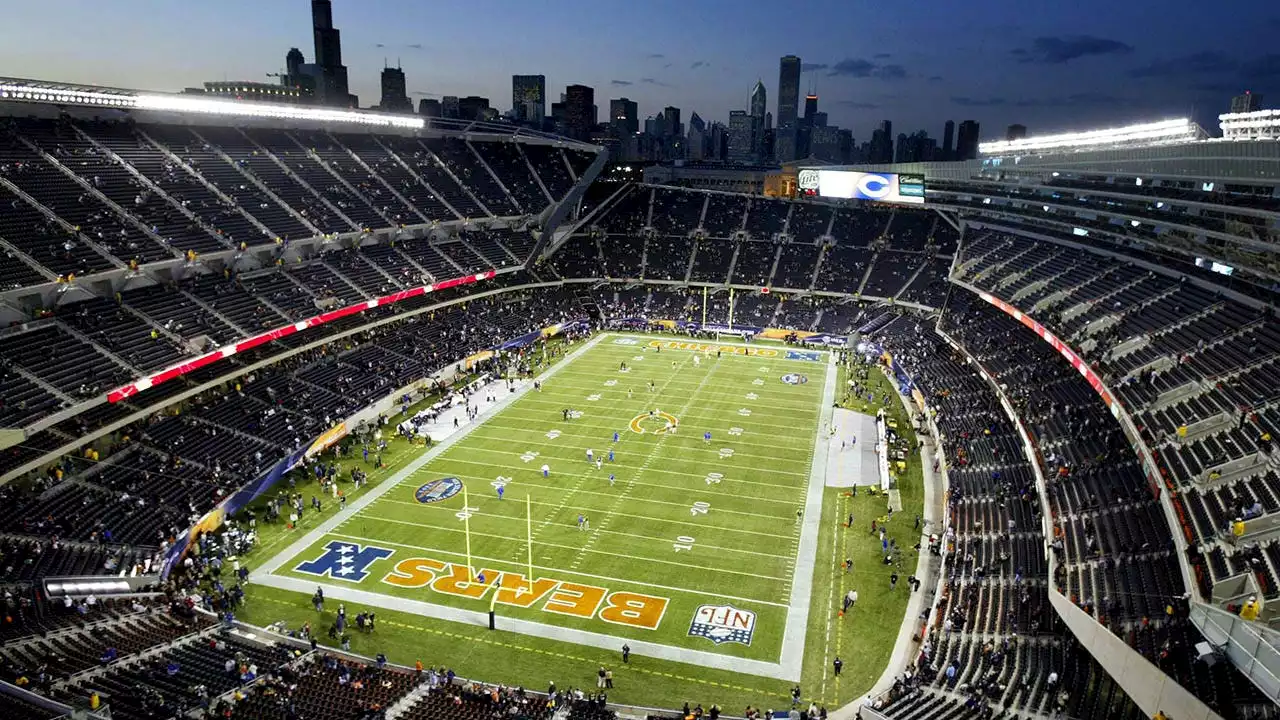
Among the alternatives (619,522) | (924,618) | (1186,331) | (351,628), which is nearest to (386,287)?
(619,522)

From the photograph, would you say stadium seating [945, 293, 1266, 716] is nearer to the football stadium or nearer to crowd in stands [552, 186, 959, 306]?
the football stadium

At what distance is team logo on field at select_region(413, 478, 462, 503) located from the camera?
3300 centimetres

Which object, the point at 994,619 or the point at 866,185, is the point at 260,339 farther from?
the point at 866,185

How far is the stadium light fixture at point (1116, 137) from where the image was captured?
171 ft

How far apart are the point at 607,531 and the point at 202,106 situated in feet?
126

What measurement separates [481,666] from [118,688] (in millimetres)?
8672

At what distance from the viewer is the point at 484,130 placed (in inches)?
3078

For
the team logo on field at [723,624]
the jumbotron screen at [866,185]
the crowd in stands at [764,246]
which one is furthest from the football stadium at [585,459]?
the jumbotron screen at [866,185]

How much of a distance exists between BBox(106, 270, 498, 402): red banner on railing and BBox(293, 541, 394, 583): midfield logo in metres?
10.8

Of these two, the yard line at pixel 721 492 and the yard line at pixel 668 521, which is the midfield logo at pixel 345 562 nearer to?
the yard line at pixel 668 521

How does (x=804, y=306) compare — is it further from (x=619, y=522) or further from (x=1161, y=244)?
(x=619, y=522)

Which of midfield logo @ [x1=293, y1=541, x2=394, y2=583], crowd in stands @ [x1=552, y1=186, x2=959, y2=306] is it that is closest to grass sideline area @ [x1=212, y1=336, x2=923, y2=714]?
midfield logo @ [x1=293, y1=541, x2=394, y2=583]

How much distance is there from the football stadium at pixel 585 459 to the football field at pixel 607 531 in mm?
187

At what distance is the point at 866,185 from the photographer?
76.1 metres
